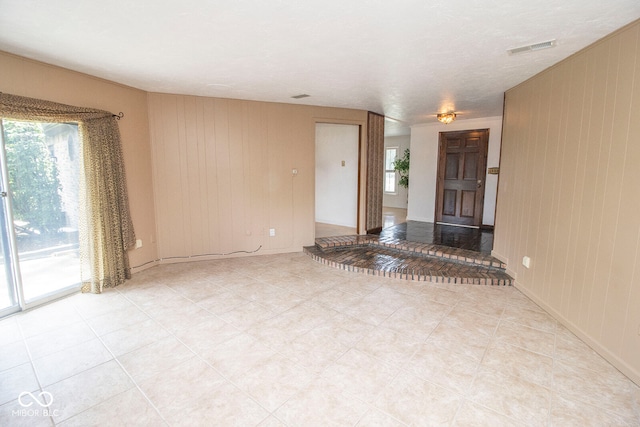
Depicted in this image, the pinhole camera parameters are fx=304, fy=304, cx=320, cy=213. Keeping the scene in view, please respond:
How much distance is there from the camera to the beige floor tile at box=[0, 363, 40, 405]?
→ 197 cm

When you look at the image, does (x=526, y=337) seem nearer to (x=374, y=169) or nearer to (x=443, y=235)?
(x=443, y=235)

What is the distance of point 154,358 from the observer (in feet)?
7.68

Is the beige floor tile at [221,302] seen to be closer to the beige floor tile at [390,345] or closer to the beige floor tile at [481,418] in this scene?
the beige floor tile at [390,345]

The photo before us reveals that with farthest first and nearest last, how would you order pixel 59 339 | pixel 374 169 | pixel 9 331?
pixel 374 169 → pixel 9 331 → pixel 59 339

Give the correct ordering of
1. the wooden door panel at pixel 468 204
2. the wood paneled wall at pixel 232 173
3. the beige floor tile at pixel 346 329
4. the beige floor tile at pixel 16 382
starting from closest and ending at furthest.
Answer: the beige floor tile at pixel 16 382 → the beige floor tile at pixel 346 329 → the wood paneled wall at pixel 232 173 → the wooden door panel at pixel 468 204

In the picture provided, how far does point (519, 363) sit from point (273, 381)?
1814 mm

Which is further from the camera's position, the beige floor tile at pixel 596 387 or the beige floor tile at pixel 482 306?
the beige floor tile at pixel 482 306

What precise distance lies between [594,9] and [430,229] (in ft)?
15.1

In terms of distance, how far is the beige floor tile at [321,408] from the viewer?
1754 mm

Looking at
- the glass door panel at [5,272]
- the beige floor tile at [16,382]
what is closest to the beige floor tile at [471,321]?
the beige floor tile at [16,382]

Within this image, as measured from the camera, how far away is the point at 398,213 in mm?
8477

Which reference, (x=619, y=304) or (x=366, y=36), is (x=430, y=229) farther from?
(x=366, y=36)

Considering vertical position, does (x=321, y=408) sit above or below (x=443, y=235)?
below

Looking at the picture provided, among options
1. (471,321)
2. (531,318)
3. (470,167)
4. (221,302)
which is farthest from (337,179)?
(531,318)
